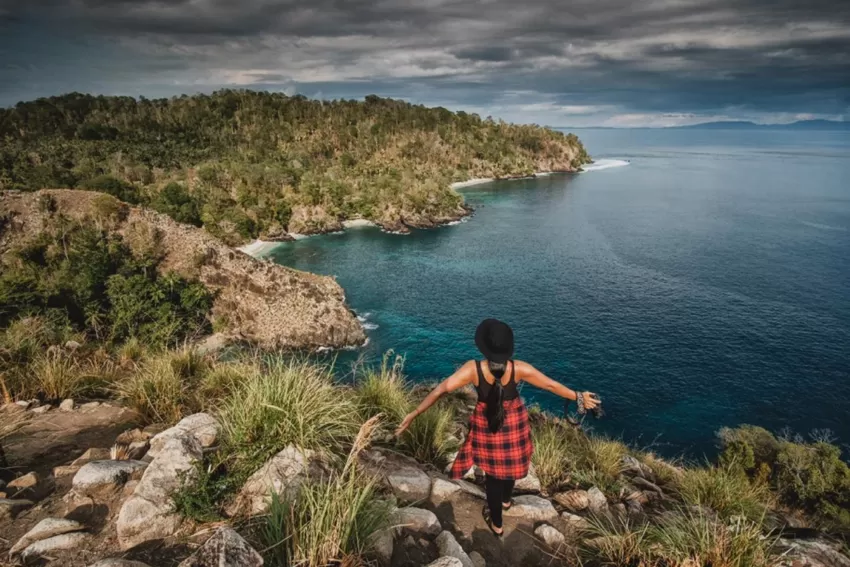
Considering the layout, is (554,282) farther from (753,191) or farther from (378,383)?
(753,191)

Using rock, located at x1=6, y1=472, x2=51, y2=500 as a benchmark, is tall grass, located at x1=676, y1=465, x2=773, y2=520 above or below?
below

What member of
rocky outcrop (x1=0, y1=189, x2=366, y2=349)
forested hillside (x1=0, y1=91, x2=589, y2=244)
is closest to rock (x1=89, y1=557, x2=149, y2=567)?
rocky outcrop (x1=0, y1=189, x2=366, y2=349)

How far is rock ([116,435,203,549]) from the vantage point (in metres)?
4.19

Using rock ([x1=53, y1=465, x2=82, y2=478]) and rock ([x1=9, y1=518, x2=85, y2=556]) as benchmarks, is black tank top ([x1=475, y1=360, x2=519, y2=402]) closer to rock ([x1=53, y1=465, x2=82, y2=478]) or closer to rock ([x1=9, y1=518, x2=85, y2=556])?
rock ([x1=9, y1=518, x2=85, y2=556])

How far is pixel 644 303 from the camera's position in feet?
169

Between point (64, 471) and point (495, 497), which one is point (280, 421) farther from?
point (495, 497)

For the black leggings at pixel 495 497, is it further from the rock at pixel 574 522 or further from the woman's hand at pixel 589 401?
the woman's hand at pixel 589 401

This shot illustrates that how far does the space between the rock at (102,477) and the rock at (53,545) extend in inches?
30.9

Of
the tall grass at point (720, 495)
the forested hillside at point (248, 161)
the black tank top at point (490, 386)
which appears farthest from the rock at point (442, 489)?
the forested hillside at point (248, 161)

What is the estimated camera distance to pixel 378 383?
848 centimetres

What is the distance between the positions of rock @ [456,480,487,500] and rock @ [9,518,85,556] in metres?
4.23

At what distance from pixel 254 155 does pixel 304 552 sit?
139 meters

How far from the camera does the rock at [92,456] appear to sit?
5.75m

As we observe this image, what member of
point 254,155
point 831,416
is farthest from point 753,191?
point 254,155
